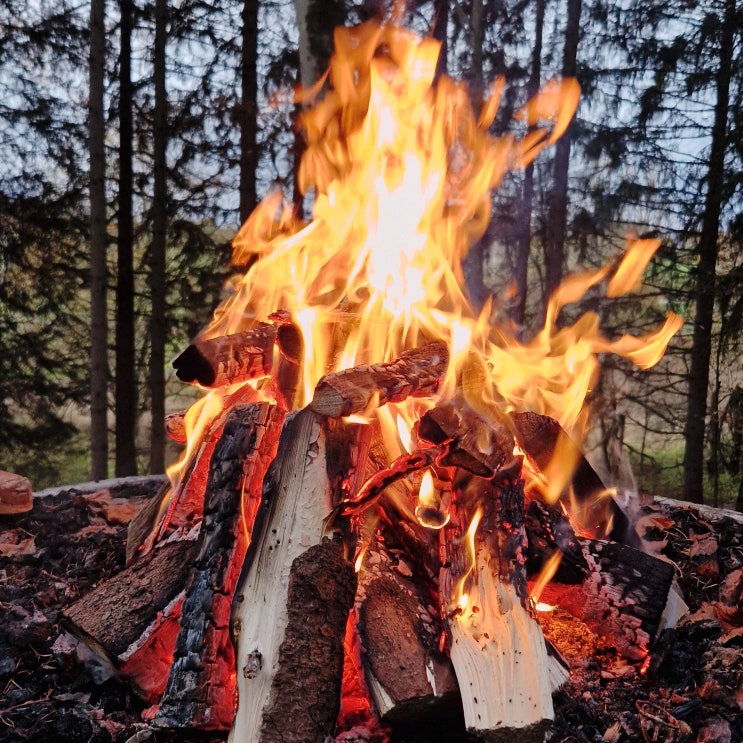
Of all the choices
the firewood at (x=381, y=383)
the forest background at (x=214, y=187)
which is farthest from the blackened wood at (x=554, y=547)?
the forest background at (x=214, y=187)

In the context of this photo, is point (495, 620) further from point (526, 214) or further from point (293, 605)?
point (526, 214)

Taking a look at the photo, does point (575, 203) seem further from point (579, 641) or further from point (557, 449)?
point (579, 641)

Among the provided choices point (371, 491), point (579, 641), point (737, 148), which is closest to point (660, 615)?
point (579, 641)

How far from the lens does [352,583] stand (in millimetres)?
2051

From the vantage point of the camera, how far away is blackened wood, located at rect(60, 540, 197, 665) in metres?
2.18

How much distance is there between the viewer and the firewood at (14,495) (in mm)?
3453

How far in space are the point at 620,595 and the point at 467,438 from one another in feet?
3.01

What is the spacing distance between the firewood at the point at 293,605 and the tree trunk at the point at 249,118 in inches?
239

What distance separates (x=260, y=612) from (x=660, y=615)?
1540 mm

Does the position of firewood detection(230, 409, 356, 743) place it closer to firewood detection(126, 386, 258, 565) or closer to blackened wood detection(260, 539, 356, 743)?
blackened wood detection(260, 539, 356, 743)

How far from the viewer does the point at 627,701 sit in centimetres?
211

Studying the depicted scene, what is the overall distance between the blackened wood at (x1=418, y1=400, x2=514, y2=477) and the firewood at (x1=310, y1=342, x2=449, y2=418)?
0.65 feet

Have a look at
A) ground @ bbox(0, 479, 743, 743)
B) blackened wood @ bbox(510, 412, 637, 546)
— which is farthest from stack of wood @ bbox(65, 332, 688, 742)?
blackened wood @ bbox(510, 412, 637, 546)

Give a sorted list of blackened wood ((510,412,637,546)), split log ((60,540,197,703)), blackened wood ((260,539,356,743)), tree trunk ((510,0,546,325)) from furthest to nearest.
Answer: tree trunk ((510,0,546,325)) < blackened wood ((510,412,637,546)) < split log ((60,540,197,703)) < blackened wood ((260,539,356,743))
